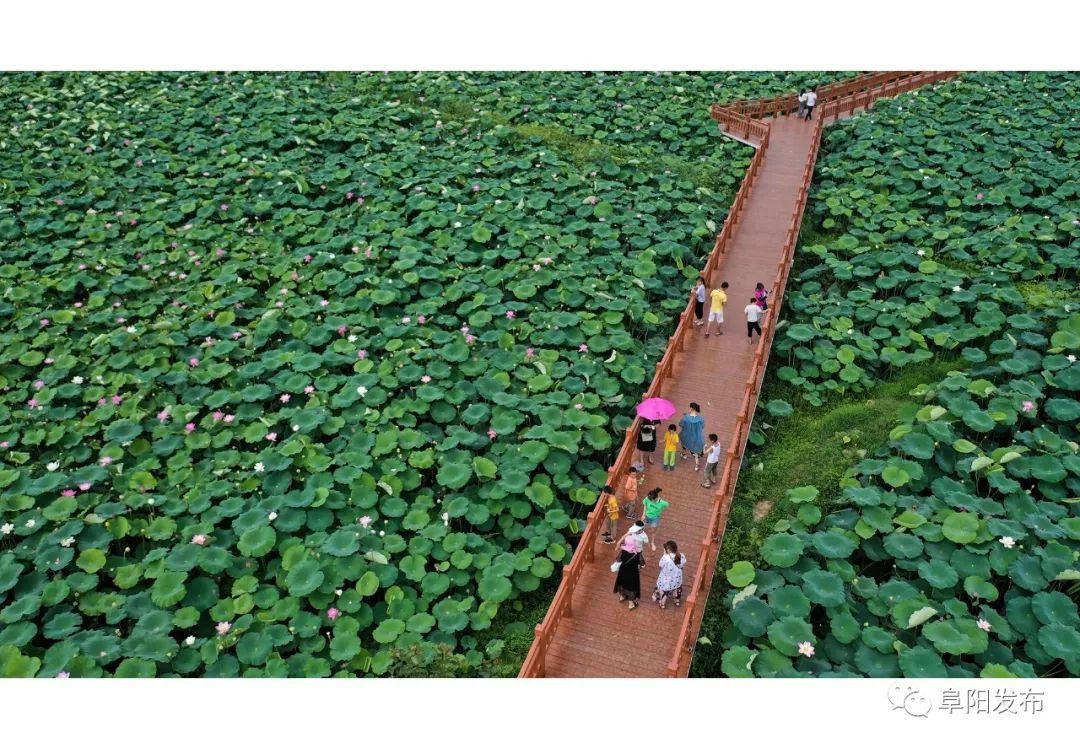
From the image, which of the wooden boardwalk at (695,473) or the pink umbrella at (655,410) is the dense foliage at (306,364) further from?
the pink umbrella at (655,410)

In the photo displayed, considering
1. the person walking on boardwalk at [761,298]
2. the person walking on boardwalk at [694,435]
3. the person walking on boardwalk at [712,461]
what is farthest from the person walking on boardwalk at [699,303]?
the person walking on boardwalk at [712,461]

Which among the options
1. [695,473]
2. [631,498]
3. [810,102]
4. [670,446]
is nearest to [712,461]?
[695,473]

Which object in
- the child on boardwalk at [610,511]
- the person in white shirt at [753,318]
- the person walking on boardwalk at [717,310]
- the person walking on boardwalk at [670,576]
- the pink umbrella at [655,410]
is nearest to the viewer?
the person walking on boardwalk at [670,576]

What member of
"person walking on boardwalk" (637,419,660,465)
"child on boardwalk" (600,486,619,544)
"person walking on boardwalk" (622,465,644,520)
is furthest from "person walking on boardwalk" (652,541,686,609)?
"person walking on boardwalk" (637,419,660,465)

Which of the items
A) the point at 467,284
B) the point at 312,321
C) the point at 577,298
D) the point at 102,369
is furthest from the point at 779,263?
the point at 102,369

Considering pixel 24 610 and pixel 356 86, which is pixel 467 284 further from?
pixel 356 86

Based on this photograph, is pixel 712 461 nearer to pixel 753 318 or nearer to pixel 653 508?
pixel 653 508

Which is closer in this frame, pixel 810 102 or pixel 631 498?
pixel 631 498
